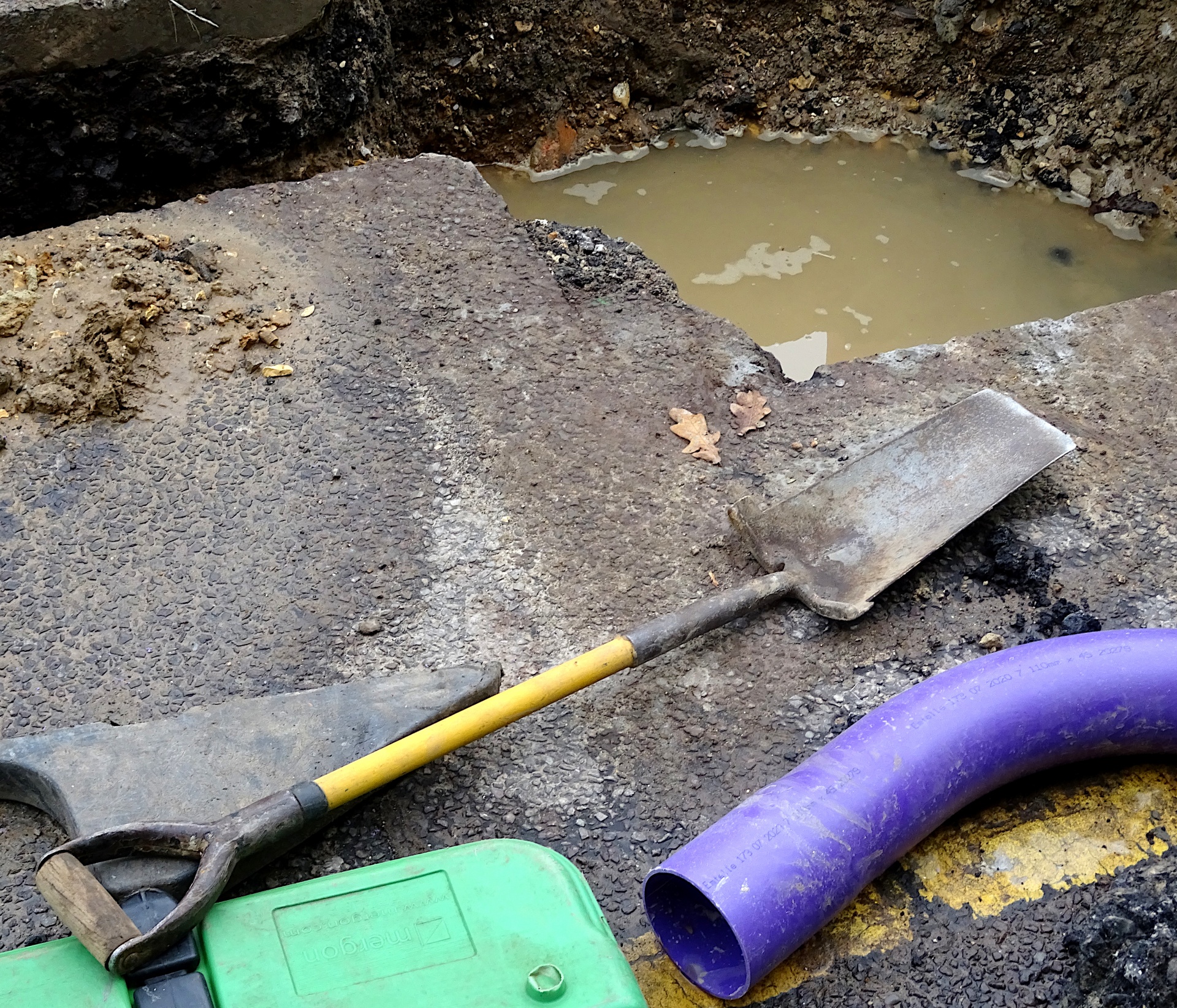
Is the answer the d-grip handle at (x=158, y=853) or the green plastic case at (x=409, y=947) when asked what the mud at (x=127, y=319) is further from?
the green plastic case at (x=409, y=947)

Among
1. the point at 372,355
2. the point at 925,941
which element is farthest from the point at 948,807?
the point at 372,355

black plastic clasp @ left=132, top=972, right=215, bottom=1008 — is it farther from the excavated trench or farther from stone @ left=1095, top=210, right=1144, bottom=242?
stone @ left=1095, top=210, right=1144, bottom=242

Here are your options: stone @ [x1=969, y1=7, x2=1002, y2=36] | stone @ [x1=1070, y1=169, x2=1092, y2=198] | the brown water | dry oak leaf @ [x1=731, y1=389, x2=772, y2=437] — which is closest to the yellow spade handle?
dry oak leaf @ [x1=731, y1=389, x2=772, y2=437]

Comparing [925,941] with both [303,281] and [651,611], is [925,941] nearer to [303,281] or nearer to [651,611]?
[651,611]

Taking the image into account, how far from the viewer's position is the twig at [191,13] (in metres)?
3.52

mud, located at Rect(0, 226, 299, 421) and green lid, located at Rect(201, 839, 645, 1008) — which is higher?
mud, located at Rect(0, 226, 299, 421)

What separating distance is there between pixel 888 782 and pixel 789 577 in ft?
2.20

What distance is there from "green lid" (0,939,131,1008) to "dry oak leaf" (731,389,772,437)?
81.9 inches

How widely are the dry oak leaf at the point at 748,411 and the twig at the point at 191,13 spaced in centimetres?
228

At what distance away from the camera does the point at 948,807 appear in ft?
6.93

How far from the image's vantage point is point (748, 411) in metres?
3.09

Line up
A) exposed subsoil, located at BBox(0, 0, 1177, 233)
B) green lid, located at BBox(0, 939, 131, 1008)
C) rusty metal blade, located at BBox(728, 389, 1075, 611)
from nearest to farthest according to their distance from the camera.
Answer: green lid, located at BBox(0, 939, 131, 1008) < rusty metal blade, located at BBox(728, 389, 1075, 611) < exposed subsoil, located at BBox(0, 0, 1177, 233)

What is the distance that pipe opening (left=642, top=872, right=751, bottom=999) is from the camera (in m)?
1.97

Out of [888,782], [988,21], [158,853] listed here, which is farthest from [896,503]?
[988,21]
